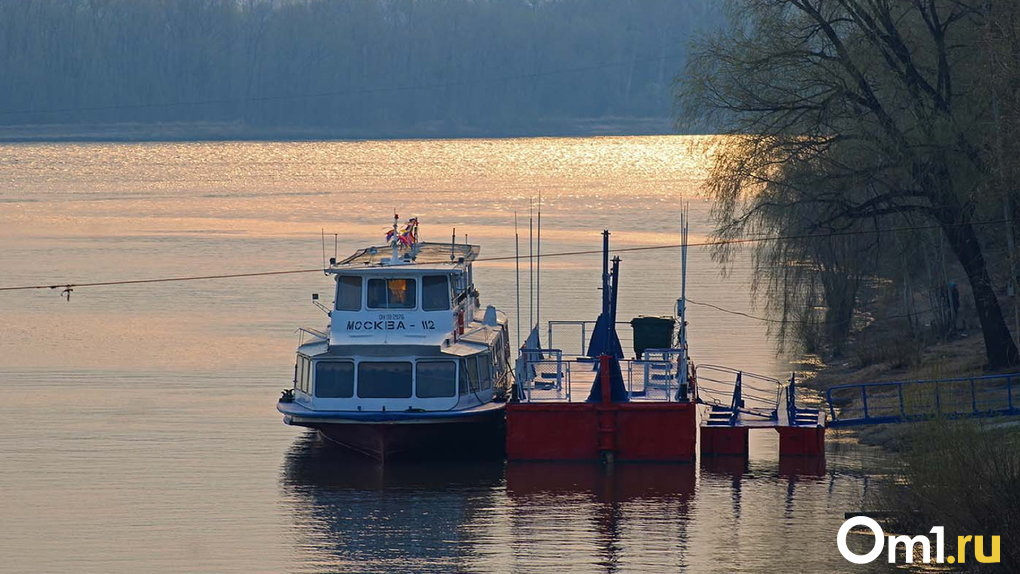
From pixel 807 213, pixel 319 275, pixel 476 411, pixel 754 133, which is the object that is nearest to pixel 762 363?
pixel 807 213

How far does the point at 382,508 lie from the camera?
33500 millimetres

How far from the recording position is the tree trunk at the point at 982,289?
39.9 m

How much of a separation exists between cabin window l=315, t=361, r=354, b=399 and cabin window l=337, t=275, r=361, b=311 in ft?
7.33

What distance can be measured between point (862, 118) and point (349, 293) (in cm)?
1312

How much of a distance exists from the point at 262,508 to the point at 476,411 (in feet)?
17.2

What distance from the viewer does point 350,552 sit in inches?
1193

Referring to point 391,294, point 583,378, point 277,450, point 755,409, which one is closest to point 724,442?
point 755,409

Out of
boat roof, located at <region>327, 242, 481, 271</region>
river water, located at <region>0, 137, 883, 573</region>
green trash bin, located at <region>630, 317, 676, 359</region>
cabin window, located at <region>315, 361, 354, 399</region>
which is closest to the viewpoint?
river water, located at <region>0, 137, 883, 573</region>

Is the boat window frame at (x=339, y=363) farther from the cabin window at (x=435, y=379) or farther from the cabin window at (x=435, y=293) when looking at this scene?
the cabin window at (x=435, y=293)

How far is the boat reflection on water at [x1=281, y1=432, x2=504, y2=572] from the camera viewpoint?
3003 centimetres

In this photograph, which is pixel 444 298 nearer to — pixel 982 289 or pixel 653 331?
pixel 653 331

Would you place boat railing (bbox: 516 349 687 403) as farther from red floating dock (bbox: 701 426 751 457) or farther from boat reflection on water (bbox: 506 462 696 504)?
boat reflection on water (bbox: 506 462 696 504)

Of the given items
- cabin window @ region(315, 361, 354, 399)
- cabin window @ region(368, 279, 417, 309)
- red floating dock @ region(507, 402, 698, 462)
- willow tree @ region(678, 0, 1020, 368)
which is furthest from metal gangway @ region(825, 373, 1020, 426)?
cabin window @ region(315, 361, 354, 399)

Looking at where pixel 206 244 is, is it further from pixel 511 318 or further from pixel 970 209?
pixel 970 209
